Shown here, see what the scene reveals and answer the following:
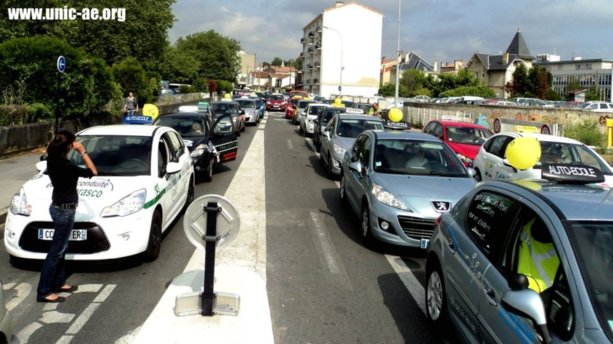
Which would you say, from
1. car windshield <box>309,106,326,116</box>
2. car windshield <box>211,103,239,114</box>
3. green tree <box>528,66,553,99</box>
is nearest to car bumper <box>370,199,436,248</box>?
car windshield <box>211,103,239,114</box>

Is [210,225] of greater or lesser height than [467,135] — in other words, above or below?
below

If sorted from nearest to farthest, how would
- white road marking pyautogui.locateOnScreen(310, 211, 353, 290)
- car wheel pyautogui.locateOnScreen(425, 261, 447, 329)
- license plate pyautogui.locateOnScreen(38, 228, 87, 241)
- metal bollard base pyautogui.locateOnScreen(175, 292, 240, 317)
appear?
car wheel pyautogui.locateOnScreen(425, 261, 447, 329) → metal bollard base pyautogui.locateOnScreen(175, 292, 240, 317) → license plate pyautogui.locateOnScreen(38, 228, 87, 241) → white road marking pyautogui.locateOnScreen(310, 211, 353, 290)

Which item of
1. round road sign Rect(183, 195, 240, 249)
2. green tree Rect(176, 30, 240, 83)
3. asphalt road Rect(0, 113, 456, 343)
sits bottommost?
asphalt road Rect(0, 113, 456, 343)

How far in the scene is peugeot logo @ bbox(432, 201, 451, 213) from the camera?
21.8 ft

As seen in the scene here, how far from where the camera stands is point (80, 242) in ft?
18.7

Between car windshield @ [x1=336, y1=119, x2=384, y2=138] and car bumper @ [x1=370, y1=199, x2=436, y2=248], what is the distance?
7609 mm

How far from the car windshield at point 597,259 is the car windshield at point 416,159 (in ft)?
15.7

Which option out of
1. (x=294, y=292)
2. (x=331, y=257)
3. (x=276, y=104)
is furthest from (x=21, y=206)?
(x=276, y=104)

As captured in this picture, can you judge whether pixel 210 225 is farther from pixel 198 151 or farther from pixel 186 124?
pixel 186 124

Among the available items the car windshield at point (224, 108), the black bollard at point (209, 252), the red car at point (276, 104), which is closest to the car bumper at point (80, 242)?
the black bollard at point (209, 252)

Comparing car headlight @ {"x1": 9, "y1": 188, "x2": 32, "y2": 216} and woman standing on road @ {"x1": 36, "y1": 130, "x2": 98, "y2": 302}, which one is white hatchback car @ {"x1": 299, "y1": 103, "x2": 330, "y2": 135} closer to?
car headlight @ {"x1": 9, "y1": 188, "x2": 32, "y2": 216}

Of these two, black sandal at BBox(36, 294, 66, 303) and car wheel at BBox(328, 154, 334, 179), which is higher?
car wheel at BBox(328, 154, 334, 179)

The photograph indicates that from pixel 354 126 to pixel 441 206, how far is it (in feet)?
26.7

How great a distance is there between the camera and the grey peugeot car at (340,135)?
42.7ft
